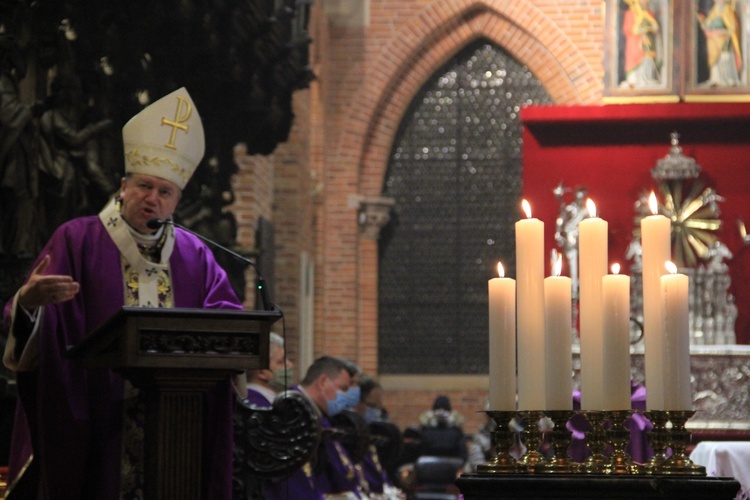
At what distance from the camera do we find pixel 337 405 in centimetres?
848

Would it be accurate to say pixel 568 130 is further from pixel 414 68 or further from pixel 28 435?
pixel 28 435

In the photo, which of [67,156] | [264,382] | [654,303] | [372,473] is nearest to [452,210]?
[372,473]

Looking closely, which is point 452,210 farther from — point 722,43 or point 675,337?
point 675,337

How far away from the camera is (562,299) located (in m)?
2.62

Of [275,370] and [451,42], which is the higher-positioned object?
[451,42]

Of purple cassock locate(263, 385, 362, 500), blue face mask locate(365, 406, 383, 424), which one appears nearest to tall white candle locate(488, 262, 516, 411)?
purple cassock locate(263, 385, 362, 500)

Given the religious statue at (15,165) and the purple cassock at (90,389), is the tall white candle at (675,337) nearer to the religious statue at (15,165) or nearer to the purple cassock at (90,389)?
the purple cassock at (90,389)

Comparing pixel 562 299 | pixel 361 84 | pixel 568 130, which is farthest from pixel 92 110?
pixel 361 84

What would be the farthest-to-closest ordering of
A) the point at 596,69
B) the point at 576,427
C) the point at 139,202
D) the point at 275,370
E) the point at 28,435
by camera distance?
the point at 596,69
the point at 275,370
the point at 576,427
the point at 139,202
the point at 28,435

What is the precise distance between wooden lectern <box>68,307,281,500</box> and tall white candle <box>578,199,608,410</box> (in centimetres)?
123

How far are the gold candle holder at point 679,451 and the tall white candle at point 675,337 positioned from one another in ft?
0.11

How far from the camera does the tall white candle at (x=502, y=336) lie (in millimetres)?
2668

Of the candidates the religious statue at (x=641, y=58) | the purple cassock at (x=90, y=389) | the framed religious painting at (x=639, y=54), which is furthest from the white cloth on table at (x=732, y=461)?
the religious statue at (x=641, y=58)

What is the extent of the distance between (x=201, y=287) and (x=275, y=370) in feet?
9.41
